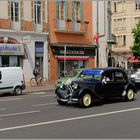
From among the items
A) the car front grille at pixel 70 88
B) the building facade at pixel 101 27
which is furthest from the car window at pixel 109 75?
the building facade at pixel 101 27

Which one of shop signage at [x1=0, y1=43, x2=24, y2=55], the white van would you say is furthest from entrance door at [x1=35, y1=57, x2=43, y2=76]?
the white van

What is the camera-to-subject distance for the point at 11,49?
34156 mm

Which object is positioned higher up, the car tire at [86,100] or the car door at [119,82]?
the car door at [119,82]

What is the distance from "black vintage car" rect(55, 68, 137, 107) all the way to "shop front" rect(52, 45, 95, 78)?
18656 millimetres

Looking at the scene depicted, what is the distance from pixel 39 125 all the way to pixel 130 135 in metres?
3.03

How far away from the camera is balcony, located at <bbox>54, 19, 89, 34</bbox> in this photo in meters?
38.9

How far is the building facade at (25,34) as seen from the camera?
33.9 metres

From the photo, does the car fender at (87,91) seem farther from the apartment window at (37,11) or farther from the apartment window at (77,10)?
the apartment window at (77,10)

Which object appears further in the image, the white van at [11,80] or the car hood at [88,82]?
the white van at [11,80]

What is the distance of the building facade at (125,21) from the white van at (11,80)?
51.2m

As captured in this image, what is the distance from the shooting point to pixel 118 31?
260ft

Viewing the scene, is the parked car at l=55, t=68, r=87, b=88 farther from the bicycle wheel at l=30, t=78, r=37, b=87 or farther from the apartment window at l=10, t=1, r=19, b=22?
the apartment window at l=10, t=1, r=19, b=22

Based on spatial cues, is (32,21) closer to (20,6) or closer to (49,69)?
(20,6)

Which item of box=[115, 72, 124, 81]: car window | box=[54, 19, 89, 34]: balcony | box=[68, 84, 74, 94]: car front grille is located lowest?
box=[68, 84, 74, 94]: car front grille
